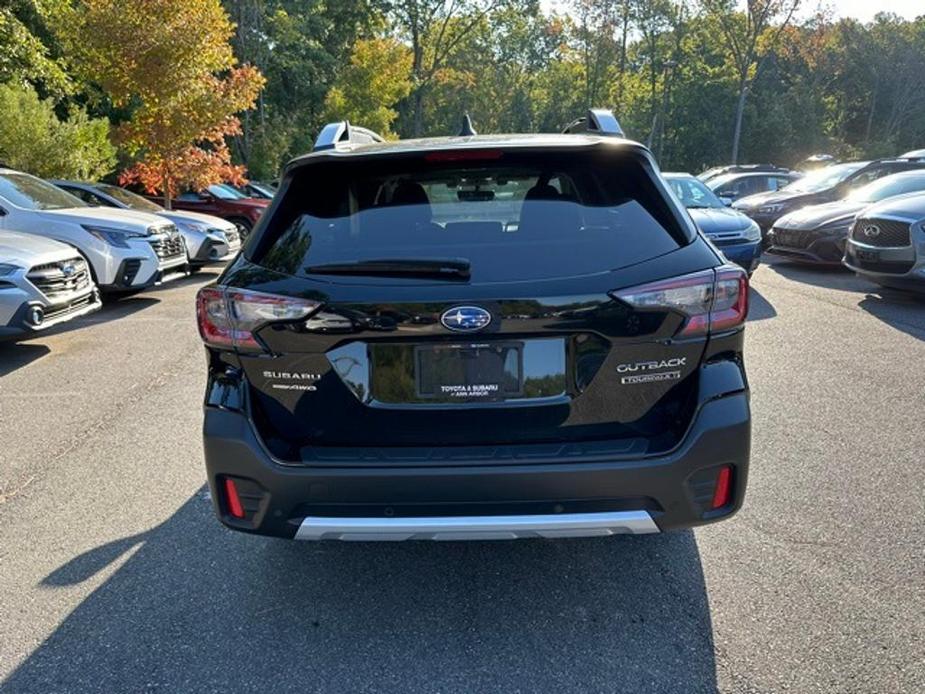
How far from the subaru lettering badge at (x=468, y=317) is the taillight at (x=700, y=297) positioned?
44cm

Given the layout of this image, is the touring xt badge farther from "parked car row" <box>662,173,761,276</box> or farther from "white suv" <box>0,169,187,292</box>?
"white suv" <box>0,169,187,292</box>

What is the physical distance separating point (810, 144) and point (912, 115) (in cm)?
1764

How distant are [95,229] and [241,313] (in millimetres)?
7196

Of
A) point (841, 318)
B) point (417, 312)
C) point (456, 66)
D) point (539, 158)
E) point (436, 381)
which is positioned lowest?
point (841, 318)

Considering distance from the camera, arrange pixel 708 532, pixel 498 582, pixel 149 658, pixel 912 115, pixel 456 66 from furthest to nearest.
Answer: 1. pixel 912 115
2. pixel 456 66
3. pixel 708 532
4. pixel 498 582
5. pixel 149 658

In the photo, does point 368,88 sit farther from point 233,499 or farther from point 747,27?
point 233,499

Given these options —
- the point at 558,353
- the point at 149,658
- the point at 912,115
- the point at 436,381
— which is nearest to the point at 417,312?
the point at 436,381

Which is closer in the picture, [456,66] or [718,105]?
[718,105]

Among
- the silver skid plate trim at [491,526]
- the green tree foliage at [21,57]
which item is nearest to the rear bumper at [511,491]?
the silver skid plate trim at [491,526]

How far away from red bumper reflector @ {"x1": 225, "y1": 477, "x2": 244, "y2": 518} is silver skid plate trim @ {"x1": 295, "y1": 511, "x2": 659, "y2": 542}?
0.35 metres

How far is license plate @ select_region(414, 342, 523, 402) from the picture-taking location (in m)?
2.25

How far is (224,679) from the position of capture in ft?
7.53

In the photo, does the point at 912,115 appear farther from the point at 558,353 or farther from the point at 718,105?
the point at 558,353

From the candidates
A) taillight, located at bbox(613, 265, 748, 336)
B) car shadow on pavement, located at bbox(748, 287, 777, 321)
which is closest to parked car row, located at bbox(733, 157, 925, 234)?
car shadow on pavement, located at bbox(748, 287, 777, 321)
